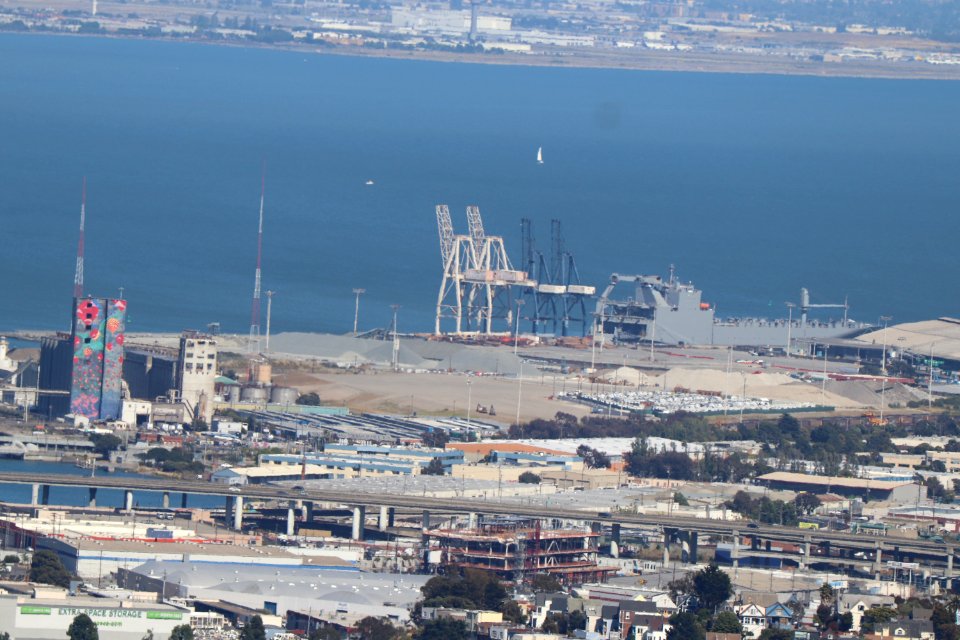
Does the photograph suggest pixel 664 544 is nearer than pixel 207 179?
Yes

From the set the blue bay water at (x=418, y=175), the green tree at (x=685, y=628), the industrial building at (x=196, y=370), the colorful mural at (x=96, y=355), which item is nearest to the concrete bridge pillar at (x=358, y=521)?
the green tree at (x=685, y=628)

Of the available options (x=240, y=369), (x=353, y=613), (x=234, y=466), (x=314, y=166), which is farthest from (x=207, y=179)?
(x=353, y=613)

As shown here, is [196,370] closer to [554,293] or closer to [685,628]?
[554,293]

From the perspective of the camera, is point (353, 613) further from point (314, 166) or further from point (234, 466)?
point (314, 166)

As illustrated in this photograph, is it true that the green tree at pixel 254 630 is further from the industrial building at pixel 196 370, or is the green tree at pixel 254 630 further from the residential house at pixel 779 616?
the industrial building at pixel 196 370

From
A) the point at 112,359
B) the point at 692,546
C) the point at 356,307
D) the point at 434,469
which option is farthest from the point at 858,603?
the point at 356,307

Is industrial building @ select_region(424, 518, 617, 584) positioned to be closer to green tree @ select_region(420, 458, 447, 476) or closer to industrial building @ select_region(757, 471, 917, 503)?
green tree @ select_region(420, 458, 447, 476)

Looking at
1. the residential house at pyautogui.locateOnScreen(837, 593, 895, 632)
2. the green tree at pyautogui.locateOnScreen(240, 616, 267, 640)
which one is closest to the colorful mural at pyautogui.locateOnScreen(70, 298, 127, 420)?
the residential house at pyautogui.locateOnScreen(837, 593, 895, 632)
